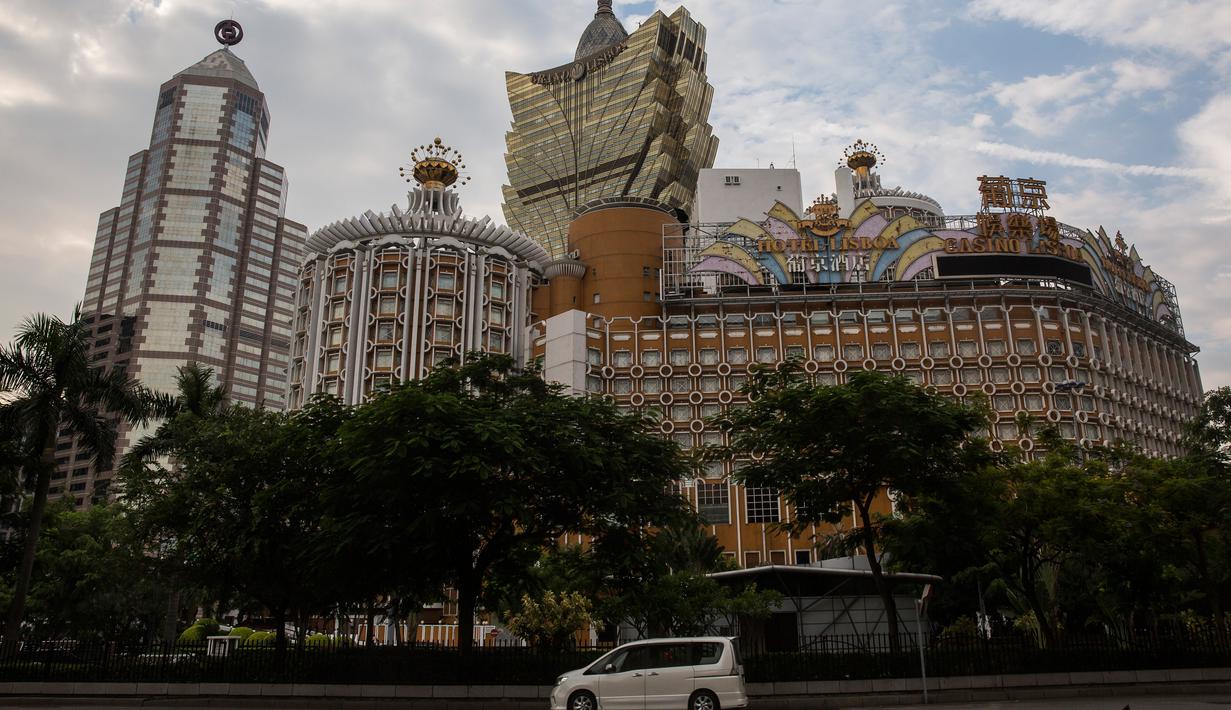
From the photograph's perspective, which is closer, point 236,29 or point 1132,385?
point 1132,385

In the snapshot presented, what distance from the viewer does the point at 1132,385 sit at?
3538 inches

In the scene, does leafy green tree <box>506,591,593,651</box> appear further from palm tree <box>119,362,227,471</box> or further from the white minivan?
palm tree <box>119,362,227,471</box>

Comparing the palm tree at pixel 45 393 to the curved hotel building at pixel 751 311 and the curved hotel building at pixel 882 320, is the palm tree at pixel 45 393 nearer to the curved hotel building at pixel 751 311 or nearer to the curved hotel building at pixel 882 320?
the curved hotel building at pixel 751 311

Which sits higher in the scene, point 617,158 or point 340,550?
point 617,158

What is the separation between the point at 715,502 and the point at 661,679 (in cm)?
5891

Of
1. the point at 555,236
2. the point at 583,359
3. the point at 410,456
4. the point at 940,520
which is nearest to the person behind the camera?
the point at 410,456

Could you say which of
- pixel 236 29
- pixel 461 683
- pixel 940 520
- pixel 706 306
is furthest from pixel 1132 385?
pixel 236 29

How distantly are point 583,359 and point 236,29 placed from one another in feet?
492

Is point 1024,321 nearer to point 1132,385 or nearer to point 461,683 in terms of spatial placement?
point 1132,385

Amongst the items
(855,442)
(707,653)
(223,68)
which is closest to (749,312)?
(855,442)

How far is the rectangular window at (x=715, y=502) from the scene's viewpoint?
7956 centimetres

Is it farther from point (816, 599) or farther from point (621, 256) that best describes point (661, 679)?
point (621, 256)

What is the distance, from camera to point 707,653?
22.3 meters

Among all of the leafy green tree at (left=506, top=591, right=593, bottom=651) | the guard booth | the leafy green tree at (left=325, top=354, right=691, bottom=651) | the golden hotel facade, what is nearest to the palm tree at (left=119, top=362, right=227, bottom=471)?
the leafy green tree at (left=325, top=354, right=691, bottom=651)
